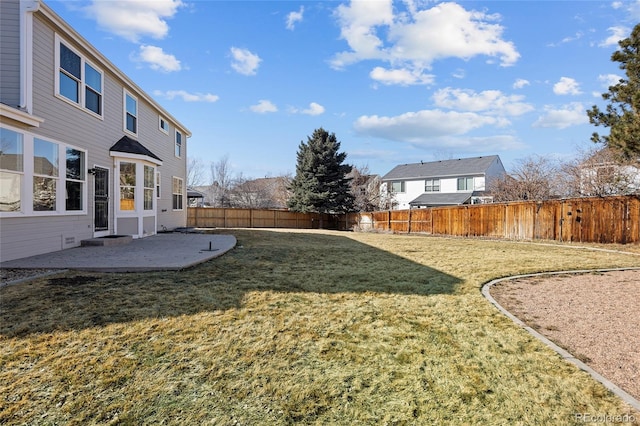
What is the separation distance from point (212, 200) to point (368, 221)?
27.1 m

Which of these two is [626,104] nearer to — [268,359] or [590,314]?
[590,314]

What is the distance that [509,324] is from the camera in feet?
12.1

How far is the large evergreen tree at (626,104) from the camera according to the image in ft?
30.5

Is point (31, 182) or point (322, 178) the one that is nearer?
point (31, 182)

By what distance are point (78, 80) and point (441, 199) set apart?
97.3ft

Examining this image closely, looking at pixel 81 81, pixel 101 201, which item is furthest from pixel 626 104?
pixel 101 201

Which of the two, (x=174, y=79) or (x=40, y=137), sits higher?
(x=174, y=79)

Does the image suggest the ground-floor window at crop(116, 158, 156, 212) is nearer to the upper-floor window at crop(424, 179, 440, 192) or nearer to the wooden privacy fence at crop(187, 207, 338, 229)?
the wooden privacy fence at crop(187, 207, 338, 229)

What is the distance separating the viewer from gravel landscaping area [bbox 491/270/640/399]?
286cm

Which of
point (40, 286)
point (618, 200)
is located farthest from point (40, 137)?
point (618, 200)

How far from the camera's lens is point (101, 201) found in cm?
912

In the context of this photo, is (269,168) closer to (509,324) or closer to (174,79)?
(174,79)

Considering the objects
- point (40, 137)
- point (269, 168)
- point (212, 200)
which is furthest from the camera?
point (269, 168)

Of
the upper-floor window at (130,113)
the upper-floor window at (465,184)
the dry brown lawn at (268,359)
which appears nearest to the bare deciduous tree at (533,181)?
the upper-floor window at (465,184)
